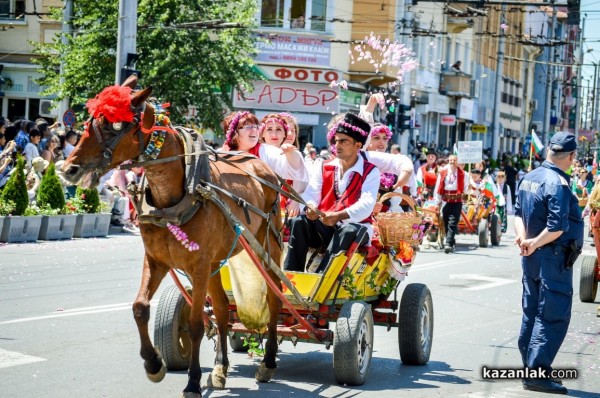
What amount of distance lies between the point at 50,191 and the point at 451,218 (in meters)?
8.39

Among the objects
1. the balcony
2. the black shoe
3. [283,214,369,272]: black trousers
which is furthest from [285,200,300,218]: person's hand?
the balcony

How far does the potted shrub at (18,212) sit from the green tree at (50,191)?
798mm

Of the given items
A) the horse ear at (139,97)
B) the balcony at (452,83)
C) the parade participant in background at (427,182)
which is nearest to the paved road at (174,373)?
the horse ear at (139,97)

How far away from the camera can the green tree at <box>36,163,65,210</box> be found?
20.7 metres

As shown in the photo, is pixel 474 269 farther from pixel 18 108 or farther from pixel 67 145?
pixel 18 108

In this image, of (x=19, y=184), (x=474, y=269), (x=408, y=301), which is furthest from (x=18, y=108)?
(x=408, y=301)

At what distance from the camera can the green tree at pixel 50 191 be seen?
20719 millimetres

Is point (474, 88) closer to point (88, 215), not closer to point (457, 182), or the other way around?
point (457, 182)

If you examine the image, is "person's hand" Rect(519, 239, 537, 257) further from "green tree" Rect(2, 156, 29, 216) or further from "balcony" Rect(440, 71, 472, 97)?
"balcony" Rect(440, 71, 472, 97)

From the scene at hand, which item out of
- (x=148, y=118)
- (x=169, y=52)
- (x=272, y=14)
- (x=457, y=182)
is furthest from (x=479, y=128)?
(x=148, y=118)

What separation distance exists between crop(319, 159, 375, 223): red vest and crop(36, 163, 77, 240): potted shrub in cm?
1170

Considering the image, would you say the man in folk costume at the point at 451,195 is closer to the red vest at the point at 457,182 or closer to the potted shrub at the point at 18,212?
the red vest at the point at 457,182

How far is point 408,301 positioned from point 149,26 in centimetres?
2081

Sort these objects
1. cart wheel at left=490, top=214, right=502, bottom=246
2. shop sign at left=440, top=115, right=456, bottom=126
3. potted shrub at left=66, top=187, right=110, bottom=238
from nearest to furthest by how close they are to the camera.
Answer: potted shrub at left=66, top=187, right=110, bottom=238 → cart wheel at left=490, top=214, right=502, bottom=246 → shop sign at left=440, top=115, right=456, bottom=126
